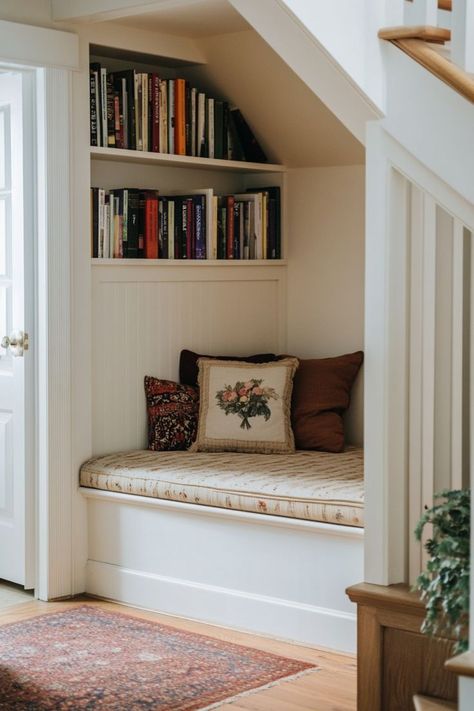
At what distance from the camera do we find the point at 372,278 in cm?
288

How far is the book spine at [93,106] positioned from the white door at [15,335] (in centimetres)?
25

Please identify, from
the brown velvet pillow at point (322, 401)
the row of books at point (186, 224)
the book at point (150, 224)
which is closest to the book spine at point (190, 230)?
the row of books at point (186, 224)

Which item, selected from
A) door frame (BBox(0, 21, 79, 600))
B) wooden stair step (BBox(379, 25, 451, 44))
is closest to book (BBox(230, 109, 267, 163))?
door frame (BBox(0, 21, 79, 600))

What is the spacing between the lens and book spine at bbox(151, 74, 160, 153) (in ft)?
14.7

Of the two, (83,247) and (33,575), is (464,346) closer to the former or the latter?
(83,247)

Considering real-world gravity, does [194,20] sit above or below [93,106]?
above

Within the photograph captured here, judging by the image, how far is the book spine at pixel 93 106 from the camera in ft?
14.1

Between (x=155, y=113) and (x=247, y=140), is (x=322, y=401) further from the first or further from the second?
(x=155, y=113)

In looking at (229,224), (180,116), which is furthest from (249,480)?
(180,116)

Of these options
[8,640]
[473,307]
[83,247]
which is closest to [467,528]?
[473,307]

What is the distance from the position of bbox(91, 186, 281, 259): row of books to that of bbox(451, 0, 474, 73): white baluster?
6.63 ft

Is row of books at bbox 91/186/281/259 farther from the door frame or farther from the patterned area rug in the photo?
the patterned area rug

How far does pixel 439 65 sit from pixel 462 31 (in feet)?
0.29

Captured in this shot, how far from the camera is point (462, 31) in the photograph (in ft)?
8.39
